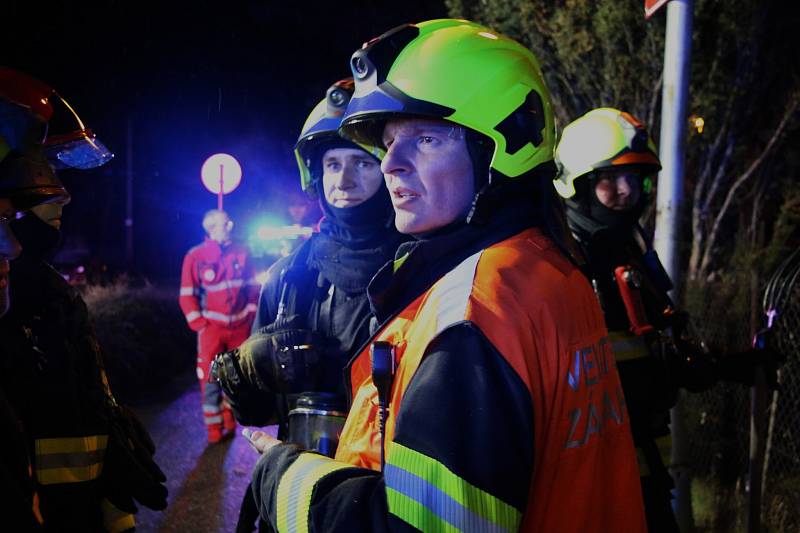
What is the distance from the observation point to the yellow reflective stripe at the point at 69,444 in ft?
7.57

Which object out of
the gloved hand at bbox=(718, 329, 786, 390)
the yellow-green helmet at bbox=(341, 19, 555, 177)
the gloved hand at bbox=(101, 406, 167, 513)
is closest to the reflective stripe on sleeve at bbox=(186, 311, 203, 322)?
the gloved hand at bbox=(101, 406, 167, 513)

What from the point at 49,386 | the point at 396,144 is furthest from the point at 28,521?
the point at 396,144

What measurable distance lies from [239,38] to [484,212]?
27.9m

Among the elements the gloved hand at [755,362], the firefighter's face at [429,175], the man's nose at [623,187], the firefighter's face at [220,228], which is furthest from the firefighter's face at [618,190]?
the firefighter's face at [220,228]

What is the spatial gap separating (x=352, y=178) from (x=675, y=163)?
89.7 inches

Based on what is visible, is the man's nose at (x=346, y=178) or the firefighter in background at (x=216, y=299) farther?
the firefighter in background at (x=216, y=299)

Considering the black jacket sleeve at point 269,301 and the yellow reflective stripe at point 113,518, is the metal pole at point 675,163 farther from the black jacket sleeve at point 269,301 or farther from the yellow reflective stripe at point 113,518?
the yellow reflective stripe at point 113,518

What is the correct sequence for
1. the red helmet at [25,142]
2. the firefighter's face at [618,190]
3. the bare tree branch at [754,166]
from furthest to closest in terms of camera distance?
1. the bare tree branch at [754,166]
2. the firefighter's face at [618,190]
3. the red helmet at [25,142]

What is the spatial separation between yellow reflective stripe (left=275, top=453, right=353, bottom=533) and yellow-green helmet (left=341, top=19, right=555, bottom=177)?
0.83 m

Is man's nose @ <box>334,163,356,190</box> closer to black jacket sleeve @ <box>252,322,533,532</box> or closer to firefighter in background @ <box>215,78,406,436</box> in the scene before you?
firefighter in background @ <box>215,78,406,436</box>

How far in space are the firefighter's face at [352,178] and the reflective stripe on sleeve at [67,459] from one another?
4.64 feet

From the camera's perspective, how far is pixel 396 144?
1.64 meters

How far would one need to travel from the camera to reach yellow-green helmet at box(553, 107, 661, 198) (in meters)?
3.59

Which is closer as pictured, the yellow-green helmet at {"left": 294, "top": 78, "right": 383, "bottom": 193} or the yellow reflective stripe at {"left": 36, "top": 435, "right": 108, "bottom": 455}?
the yellow reflective stripe at {"left": 36, "top": 435, "right": 108, "bottom": 455}
